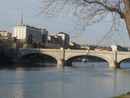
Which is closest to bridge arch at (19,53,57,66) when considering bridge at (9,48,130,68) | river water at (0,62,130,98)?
bridge at (9,48,130,68)

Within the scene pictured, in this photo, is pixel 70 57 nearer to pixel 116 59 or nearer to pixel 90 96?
pixel 116 59

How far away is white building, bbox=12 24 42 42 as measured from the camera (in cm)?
15462

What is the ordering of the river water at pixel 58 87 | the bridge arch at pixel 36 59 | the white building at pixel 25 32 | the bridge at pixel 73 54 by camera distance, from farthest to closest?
the white building at pixel 25 32, the bridge arch at pixel 36 59, the bridge at pixel 73 54, the river water at pixel 58 87

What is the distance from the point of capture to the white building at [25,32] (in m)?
155

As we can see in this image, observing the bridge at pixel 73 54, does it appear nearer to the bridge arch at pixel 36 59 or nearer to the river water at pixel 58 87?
the bridge arch at pixel 36 59

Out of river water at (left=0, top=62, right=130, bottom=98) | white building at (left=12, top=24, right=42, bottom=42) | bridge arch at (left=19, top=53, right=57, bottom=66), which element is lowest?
river water at (left=0, top=62, right=130, bottom=98)

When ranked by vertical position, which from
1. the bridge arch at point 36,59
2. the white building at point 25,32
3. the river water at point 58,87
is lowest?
the river water at point 58,87

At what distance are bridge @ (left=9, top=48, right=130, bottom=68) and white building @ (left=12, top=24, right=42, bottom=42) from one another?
60.3 meters

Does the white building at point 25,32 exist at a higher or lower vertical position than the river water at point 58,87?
higher

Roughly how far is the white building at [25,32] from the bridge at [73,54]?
60.3 metres

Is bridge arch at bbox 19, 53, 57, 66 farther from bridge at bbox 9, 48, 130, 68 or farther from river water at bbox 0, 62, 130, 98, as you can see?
river water at bbox 0, 62, 130, 98

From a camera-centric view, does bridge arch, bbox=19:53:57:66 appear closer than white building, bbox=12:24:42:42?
Yes

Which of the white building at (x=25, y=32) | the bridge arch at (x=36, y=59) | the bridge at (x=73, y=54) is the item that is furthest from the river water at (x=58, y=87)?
the white building at (x=25, y=32)

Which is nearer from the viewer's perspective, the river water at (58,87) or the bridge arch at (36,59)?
the river water at (58,87)
